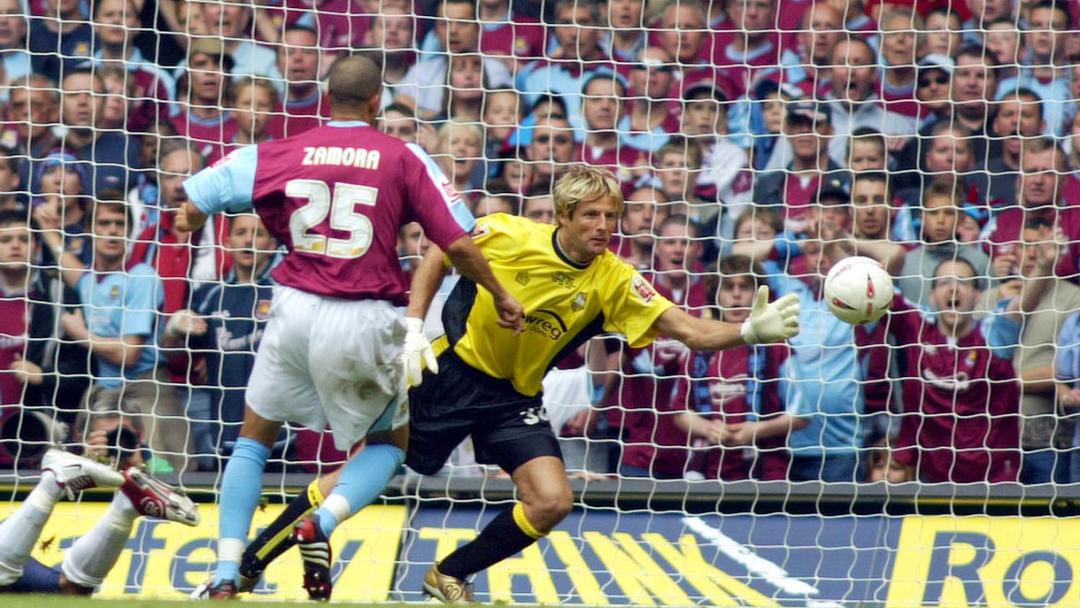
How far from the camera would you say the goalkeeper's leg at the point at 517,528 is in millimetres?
5871

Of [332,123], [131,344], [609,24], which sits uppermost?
[609,24]

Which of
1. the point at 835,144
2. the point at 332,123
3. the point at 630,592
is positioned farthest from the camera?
the point at 835,144

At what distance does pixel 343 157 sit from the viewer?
209 inches

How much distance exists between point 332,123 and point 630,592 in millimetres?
2573

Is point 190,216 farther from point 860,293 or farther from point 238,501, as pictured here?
point 860,293

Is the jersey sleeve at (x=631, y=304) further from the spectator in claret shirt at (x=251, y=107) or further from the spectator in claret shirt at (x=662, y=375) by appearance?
the spectator in claret shirt at (x=251, y=107)

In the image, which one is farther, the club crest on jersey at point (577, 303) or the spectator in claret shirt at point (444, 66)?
the spectator in claret shirt at point (444, 66)

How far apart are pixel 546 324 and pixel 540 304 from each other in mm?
83

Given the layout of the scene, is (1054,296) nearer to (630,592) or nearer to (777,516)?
(777,516)

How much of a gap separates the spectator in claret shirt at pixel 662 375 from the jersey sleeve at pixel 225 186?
10.4 ft

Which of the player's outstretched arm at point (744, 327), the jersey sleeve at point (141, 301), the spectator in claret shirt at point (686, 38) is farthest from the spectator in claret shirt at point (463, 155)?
the player's outstretched arm at point (744, 327)

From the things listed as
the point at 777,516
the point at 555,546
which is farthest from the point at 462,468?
the point at 777,516

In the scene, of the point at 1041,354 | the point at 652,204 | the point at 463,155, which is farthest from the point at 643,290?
the point at 1041,354

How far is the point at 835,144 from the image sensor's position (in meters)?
8.63
